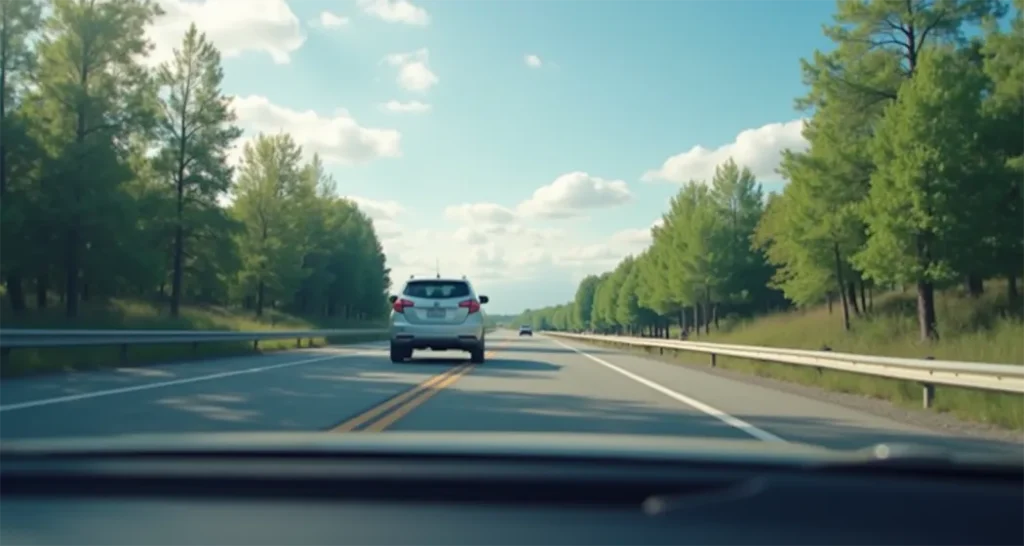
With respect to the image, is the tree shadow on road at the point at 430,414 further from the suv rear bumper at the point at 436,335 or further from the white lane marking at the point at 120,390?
the suv rear bumper at the point at 436,335

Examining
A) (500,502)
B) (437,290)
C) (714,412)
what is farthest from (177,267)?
(500,502)

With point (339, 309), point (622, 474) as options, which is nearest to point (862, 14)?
point (622, 474)

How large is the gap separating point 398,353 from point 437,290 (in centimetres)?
205

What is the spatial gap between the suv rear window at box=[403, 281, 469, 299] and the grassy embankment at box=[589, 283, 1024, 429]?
7.13 meters

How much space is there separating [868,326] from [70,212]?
3209cm

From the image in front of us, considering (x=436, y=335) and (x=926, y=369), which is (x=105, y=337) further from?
(x=926, y=369)

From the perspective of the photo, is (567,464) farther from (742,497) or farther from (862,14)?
(862,14)

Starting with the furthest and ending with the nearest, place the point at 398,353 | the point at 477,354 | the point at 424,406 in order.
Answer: the point at 477,354 → the point at 398,353 → the point at 424,406

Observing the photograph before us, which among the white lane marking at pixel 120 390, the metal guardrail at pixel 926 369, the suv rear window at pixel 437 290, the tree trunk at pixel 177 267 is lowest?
the white lane marking at pixel 120 390

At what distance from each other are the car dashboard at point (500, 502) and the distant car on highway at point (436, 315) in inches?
704

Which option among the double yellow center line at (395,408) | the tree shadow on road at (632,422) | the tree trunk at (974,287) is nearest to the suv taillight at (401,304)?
the double yellow center line at (395,408)

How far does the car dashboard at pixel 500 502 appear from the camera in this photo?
6.17ft

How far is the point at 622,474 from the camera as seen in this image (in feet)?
6.87

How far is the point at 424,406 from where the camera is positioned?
443 inches
